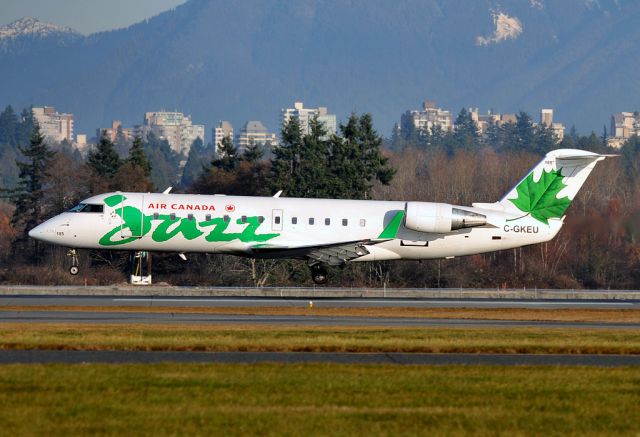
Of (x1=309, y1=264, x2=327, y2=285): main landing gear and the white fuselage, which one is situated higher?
the white fuselage

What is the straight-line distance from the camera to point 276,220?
137 ft

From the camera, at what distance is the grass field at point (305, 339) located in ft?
76.3

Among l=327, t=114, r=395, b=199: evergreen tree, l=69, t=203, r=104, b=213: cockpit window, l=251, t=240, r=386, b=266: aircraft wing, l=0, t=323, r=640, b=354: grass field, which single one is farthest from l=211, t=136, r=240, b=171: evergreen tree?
l=0, t=323, r=640, b=354: grass field

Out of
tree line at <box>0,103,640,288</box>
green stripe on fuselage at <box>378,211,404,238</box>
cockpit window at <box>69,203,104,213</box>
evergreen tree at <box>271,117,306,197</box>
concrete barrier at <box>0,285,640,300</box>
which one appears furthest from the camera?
evergreen tree at <box>271,117,306,197</box>

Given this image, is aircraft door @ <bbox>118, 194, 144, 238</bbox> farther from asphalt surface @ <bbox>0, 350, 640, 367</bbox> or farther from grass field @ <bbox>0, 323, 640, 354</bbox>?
asphalt surface @ <bbox>0, 350, 640, 367</bbox>

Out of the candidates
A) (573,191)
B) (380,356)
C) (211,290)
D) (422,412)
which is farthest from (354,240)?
(422,412)

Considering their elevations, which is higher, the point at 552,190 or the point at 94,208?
the point at 552,190

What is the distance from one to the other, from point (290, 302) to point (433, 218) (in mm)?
6465

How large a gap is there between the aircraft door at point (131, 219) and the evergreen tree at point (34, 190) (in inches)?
1385

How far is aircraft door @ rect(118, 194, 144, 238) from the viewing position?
41.4 meters

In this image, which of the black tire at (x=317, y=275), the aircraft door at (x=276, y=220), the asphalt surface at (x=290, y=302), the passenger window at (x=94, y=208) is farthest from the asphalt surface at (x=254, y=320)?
the black tire at (x=317, y=275)

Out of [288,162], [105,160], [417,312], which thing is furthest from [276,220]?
[105,160]

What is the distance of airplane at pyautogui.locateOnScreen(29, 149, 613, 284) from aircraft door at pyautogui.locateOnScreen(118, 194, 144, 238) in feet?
0.11

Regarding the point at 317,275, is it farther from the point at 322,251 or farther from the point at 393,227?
the point at 393,227
